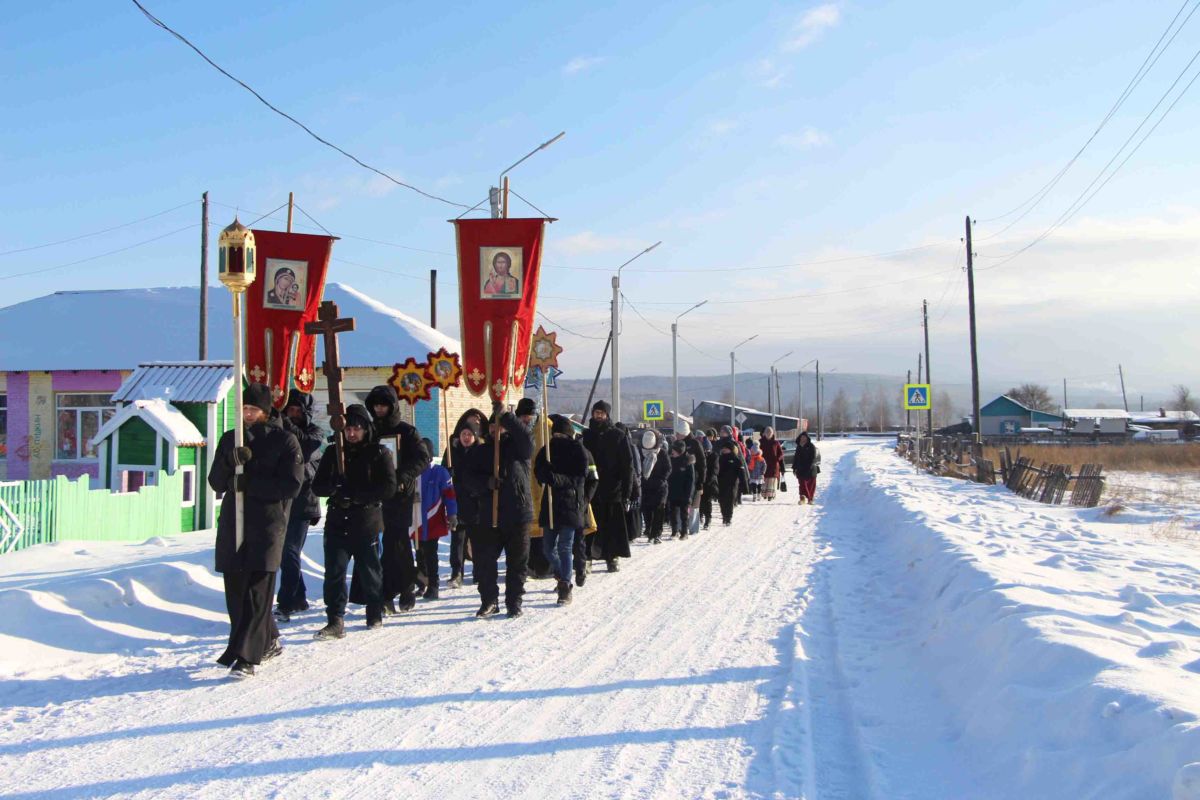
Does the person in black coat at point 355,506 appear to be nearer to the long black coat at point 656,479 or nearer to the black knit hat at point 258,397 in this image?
the black knit hat at point 258,397

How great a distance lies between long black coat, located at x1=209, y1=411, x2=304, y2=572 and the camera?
6.80m

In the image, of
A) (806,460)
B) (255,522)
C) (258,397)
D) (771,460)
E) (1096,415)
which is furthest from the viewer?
(1096,415)

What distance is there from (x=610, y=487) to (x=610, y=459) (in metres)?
0.38

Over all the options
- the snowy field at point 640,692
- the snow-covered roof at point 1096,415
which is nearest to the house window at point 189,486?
the snowy field at point 640,692

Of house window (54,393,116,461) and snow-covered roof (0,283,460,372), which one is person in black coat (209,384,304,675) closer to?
snow-covered roof (0,283,460,372)

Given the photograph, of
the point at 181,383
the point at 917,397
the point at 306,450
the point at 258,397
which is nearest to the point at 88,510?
the point at 181,383

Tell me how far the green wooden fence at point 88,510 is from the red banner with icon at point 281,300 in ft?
9.61

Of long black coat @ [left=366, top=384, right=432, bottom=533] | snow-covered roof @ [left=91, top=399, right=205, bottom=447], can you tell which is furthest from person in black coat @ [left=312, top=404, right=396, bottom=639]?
snow-covered roof @ [left=91, top=399, right=205, bottom=447]

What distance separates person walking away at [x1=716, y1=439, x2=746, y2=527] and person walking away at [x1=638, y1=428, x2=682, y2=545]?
2.79 meters

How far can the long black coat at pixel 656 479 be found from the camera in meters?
15.4

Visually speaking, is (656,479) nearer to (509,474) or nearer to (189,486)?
(509,474)

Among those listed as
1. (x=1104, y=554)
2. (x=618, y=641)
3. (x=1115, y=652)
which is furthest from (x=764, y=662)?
(x=1104, y=554)

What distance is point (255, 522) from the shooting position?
6.80 meters

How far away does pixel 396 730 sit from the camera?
541 centimetres
